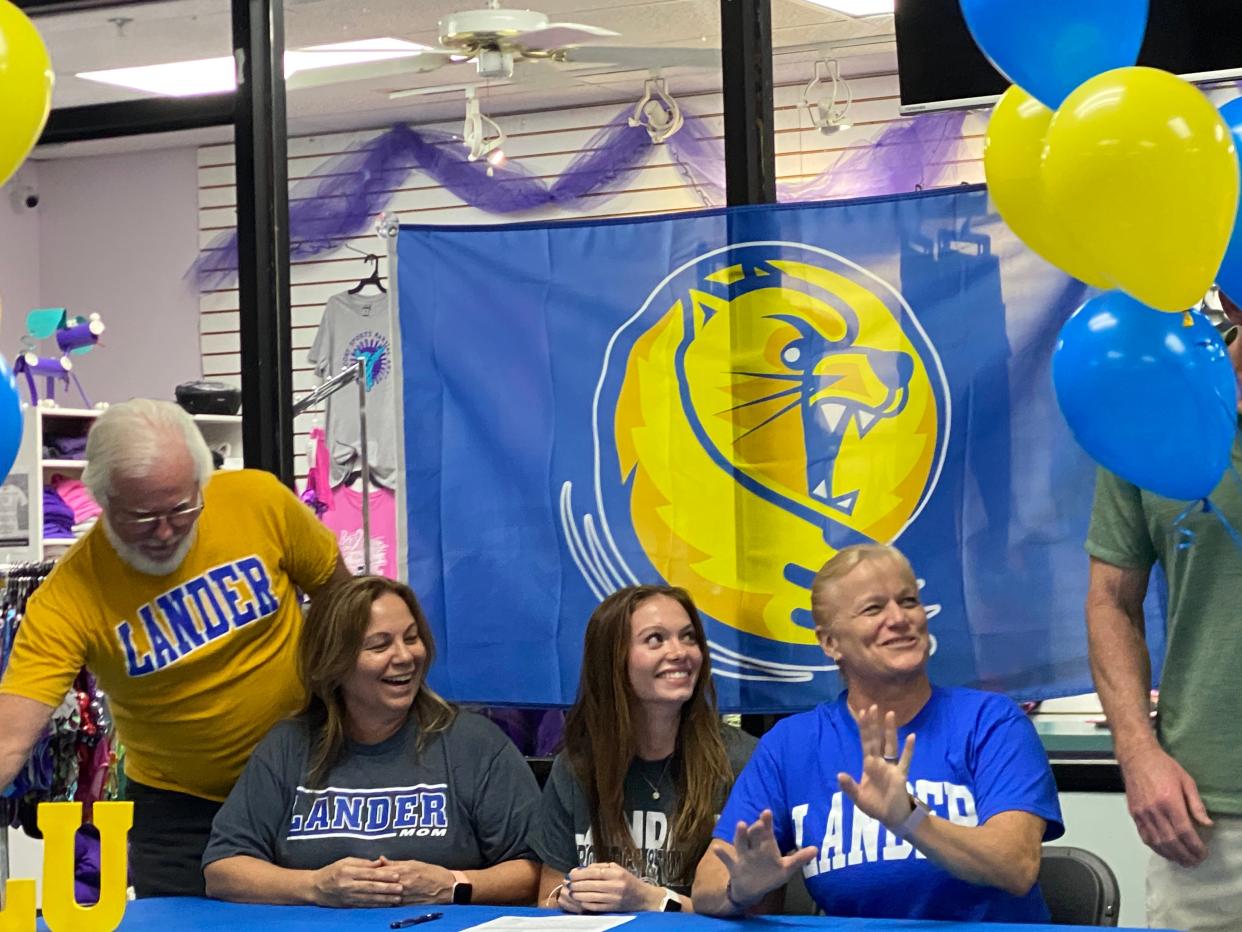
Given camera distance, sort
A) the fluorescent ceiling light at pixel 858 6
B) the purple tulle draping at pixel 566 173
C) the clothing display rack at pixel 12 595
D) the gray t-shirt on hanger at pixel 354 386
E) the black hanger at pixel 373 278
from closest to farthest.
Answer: the fluorescent ceiling light at pixel 858 6, the purple tulle draping at pixel 566 173, the clothing display rack at pixel 12 595, the gray t-shirt on hanger at pixel 354 386, the black hanger at pixel 373 278

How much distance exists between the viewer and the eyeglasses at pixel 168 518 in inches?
119

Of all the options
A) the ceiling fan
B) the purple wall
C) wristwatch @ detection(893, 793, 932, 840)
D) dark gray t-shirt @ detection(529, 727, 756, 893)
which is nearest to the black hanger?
the ceiling fan

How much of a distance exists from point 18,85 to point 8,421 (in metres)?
0.47

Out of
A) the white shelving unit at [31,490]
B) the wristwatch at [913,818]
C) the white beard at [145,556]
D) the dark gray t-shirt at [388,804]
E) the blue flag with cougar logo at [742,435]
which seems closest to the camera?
the wristwatch at [913,818]

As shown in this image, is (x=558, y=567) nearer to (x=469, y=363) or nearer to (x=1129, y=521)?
(x=469, y=363)

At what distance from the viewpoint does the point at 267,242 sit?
13.5 feet

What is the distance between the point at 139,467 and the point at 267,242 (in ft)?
4.06

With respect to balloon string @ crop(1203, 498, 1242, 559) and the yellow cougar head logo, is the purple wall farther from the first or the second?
balloon string @ crop(1203, 498, 1242, 559)

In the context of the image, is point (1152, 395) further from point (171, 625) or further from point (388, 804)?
point (171, 625)

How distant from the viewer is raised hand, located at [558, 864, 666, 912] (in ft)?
8.49

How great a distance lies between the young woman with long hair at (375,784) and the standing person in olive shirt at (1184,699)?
105cm

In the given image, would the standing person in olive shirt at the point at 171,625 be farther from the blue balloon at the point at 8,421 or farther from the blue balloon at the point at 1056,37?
the blue balloon at the point at 1056,37

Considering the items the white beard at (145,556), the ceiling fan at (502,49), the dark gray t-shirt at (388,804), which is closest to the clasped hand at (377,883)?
the dark gray t-shirt at (388,804)

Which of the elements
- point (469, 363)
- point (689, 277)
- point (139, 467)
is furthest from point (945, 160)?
point (139, 467)
